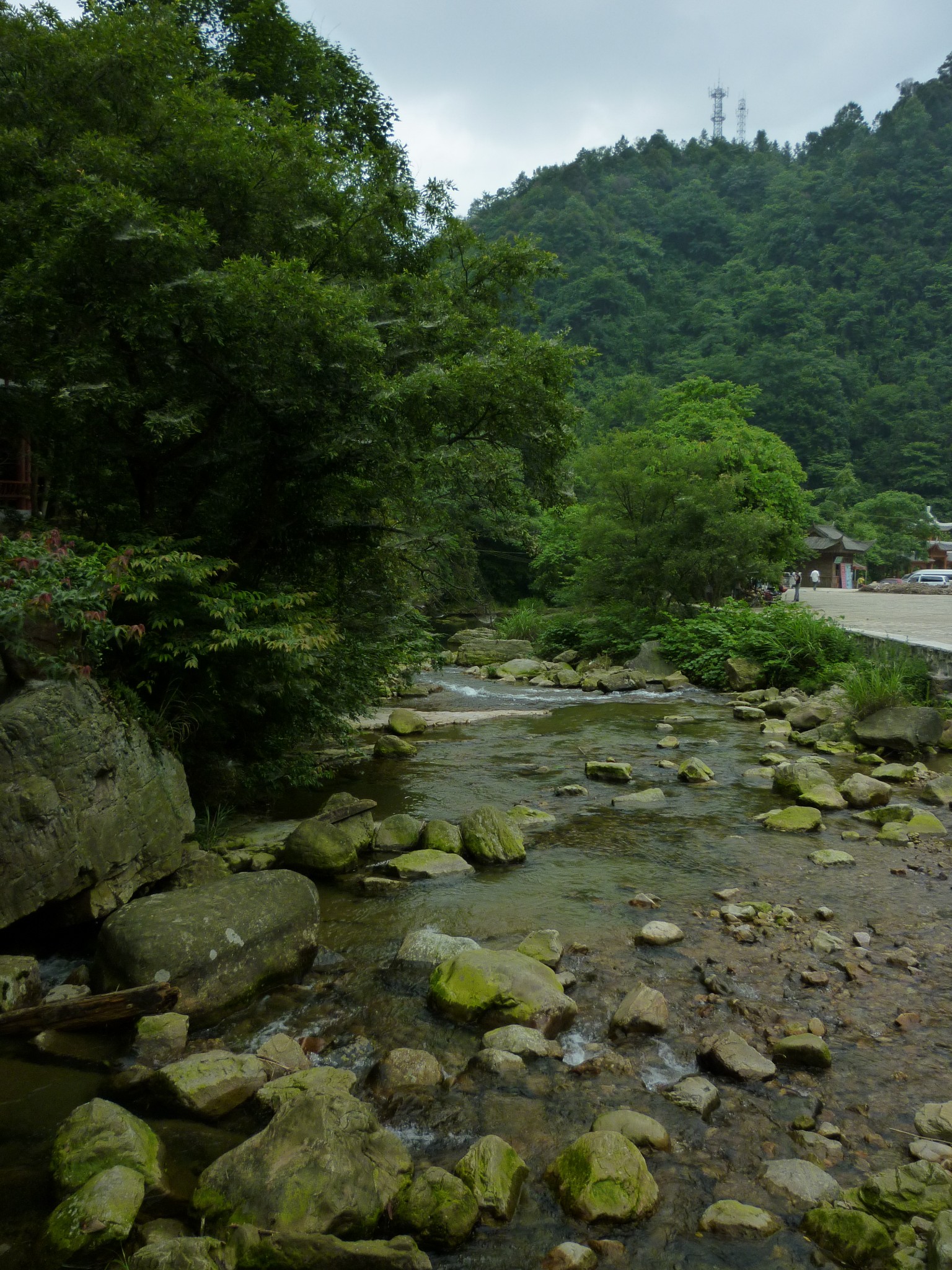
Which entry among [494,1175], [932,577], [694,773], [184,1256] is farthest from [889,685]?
[932,577]

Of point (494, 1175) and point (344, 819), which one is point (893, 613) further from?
point (494, 1175)

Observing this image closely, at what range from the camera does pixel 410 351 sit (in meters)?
9.23

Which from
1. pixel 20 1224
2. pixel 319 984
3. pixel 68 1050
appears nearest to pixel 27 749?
pixel 68 1050

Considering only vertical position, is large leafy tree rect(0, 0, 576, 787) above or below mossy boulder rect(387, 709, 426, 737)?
above

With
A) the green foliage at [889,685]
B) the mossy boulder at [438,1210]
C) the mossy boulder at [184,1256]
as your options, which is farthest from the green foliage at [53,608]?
the green foliage at [889,685]

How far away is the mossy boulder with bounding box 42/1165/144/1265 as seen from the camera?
2994mm

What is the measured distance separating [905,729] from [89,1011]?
10.6m

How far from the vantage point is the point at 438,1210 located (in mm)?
3121

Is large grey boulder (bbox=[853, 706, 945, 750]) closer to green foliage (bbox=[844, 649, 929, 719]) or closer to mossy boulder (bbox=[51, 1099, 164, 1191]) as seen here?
→ green foliage (bbox=[844, 649, 929, 719])

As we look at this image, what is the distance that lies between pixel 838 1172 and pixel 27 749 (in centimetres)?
483

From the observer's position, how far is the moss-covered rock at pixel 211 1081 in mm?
3785

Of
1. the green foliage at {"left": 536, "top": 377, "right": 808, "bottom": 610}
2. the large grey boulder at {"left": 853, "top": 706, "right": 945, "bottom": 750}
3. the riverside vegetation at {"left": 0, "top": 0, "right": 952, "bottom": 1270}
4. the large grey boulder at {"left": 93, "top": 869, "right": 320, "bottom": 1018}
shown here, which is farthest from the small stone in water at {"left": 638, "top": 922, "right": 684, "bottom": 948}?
the green foliage at {"left": 536, "top": 377, "right": 808, "bottom": 610}

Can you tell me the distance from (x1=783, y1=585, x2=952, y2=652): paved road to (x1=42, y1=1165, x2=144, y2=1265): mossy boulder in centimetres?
1342

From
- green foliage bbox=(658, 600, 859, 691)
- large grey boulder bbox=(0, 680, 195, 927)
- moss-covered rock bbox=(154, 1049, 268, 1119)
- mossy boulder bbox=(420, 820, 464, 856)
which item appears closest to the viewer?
moss-covered rock bbox=(154, 1049, 268, 1119)
